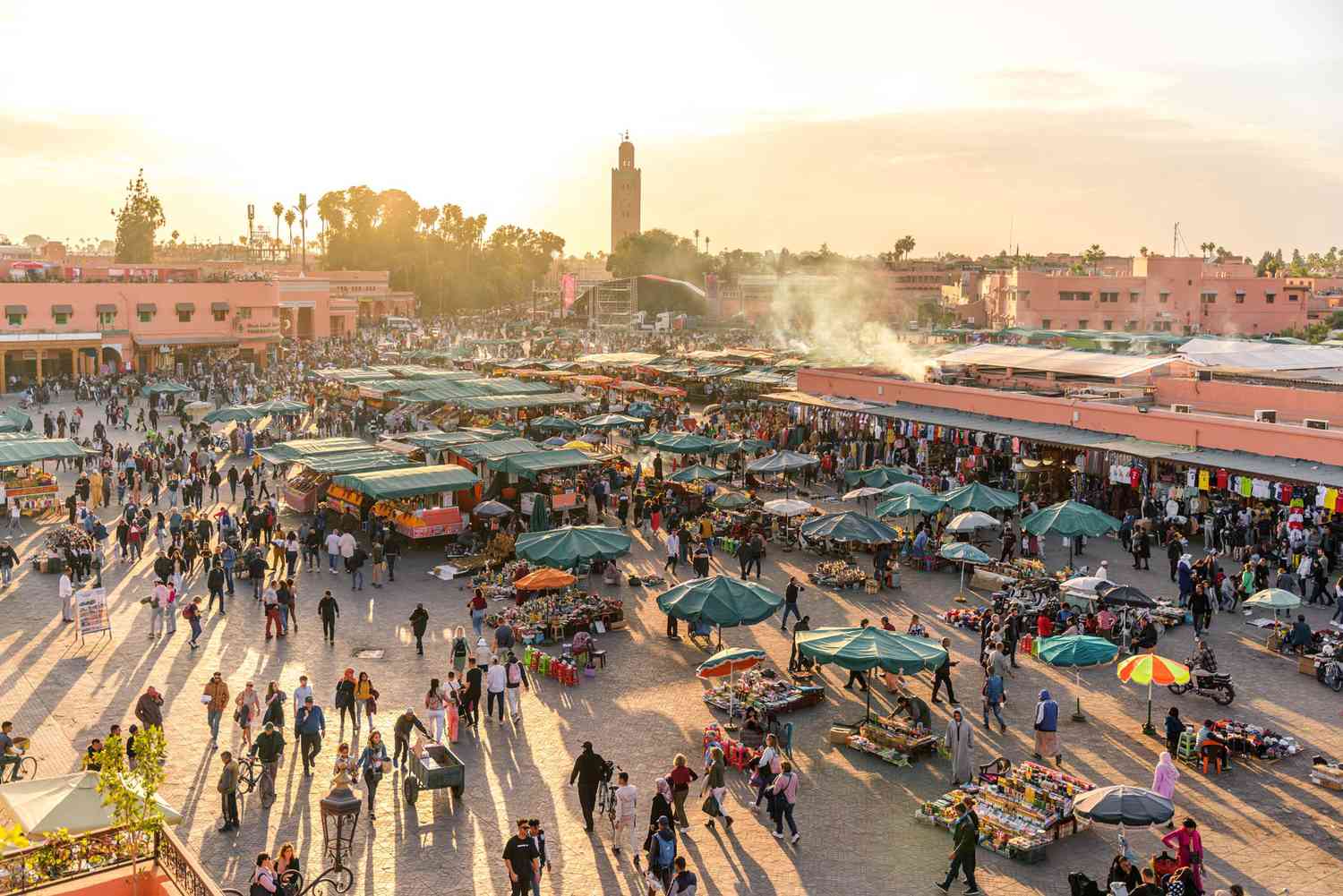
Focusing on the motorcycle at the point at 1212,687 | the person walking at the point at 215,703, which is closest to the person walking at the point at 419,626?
the person walking at the point at 215,703

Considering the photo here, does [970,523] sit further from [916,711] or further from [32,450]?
[32,450]

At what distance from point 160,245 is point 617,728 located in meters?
154

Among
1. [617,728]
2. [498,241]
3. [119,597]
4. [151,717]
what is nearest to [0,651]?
[119,597]

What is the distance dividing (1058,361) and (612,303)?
259 ft

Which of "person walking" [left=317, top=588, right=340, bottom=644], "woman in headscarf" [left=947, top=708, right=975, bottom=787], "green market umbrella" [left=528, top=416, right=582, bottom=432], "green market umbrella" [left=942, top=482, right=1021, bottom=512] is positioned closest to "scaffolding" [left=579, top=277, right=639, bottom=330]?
"green market umbrella" [left=528, top=416, right=582, bottom=432]

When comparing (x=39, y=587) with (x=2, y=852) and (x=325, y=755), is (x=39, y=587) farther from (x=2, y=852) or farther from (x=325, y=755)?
(x=2, y=852)

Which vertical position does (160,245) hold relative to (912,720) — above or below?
above

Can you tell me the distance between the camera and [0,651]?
17.2 m

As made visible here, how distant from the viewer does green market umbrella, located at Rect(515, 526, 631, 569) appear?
1931cm

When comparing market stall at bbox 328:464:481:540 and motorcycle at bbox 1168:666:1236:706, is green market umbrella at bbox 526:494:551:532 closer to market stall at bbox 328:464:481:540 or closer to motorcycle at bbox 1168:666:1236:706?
market stall at bbox 328:464:481:540

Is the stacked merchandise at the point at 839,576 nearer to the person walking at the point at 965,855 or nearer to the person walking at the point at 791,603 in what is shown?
the person walking at the point at 791,603

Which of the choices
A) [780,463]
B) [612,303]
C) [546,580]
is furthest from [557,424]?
[612,303]

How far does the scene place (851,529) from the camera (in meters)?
21.2

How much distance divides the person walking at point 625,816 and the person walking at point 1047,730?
5.40 metres
